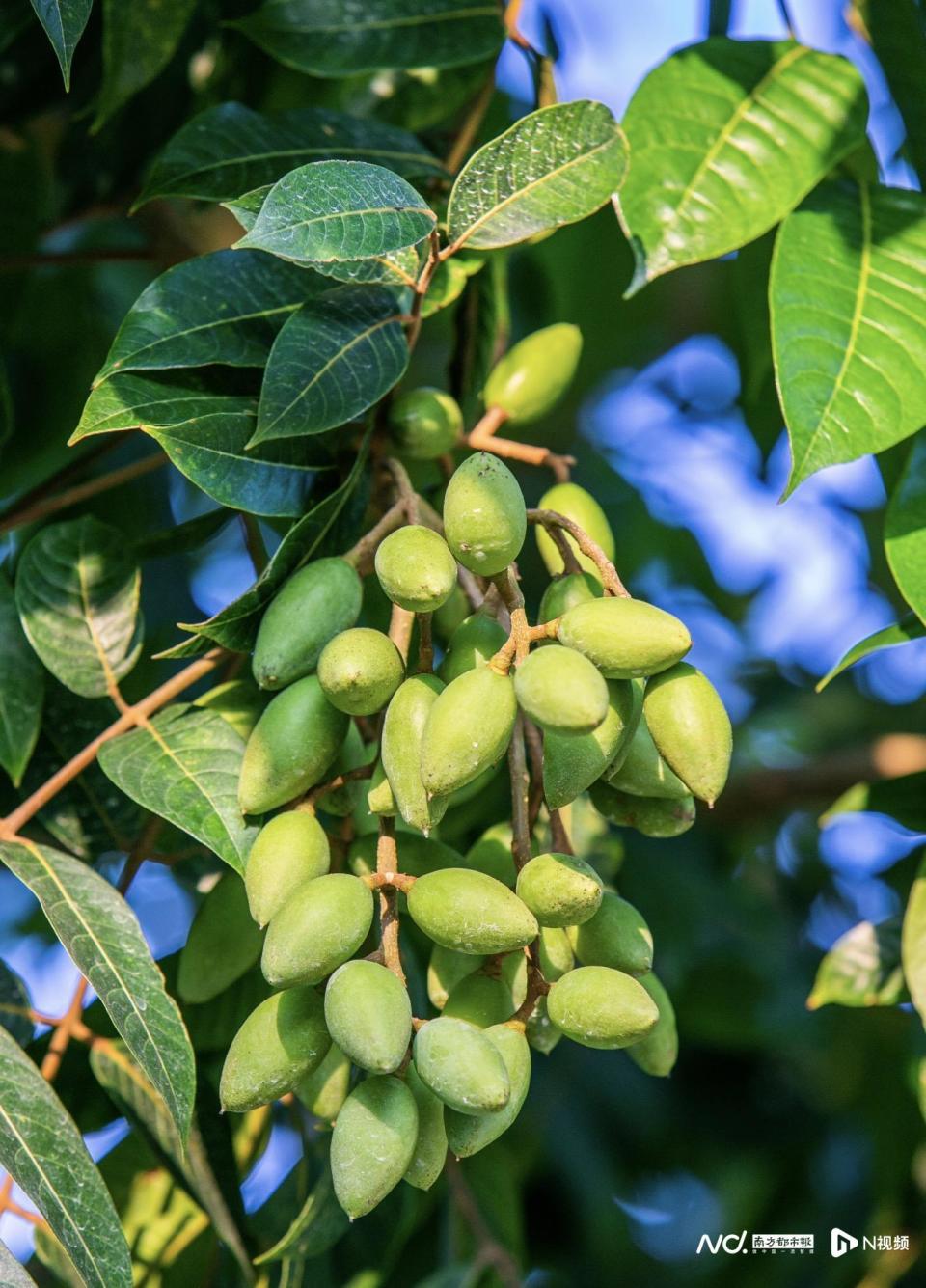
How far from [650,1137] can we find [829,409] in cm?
157

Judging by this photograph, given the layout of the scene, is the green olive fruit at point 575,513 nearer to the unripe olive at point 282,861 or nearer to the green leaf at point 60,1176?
the unripe olive at point 282,861

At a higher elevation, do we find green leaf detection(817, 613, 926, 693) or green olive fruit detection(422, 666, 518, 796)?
green olive fruit detection(422, 666, 518, 796)

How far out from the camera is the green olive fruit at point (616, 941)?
26.8 inches

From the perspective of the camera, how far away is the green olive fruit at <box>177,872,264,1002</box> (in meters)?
0.81

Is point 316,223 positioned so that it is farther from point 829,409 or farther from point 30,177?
point 30,177

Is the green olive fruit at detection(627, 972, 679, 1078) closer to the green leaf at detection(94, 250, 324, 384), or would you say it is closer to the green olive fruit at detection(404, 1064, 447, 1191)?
the green olive fruit at detection(404, 1064, 447, 1191)

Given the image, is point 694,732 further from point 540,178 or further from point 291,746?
point 540,178

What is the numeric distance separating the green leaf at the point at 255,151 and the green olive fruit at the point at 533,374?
17 centimetres

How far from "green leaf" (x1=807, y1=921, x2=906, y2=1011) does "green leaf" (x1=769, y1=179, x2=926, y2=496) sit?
0.48 metres

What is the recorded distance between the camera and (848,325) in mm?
834

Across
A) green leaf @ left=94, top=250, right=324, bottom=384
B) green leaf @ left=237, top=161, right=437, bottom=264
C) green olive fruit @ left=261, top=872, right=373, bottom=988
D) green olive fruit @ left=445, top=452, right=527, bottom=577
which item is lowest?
green olive fruit @ left=261, top=872, right=373, bottom=988

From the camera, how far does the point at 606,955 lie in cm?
68

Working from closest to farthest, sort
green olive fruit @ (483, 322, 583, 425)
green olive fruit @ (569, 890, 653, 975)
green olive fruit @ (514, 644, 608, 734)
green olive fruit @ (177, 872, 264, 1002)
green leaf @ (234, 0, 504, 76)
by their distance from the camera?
green olive fruit @ (514, 644, 608, 734) → green olive fruit @ (569, 890, 653, 975) → green olive fruit @ (177, 872, 264, 1002) → green olive fruit @ (483, 322, 583, 425) → green leaf @ (234, 0, 504, 76)

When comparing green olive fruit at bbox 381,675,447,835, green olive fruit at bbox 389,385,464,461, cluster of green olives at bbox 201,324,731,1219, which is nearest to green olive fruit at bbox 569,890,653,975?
cluster of green olives at bbox 201,324,731,1219
